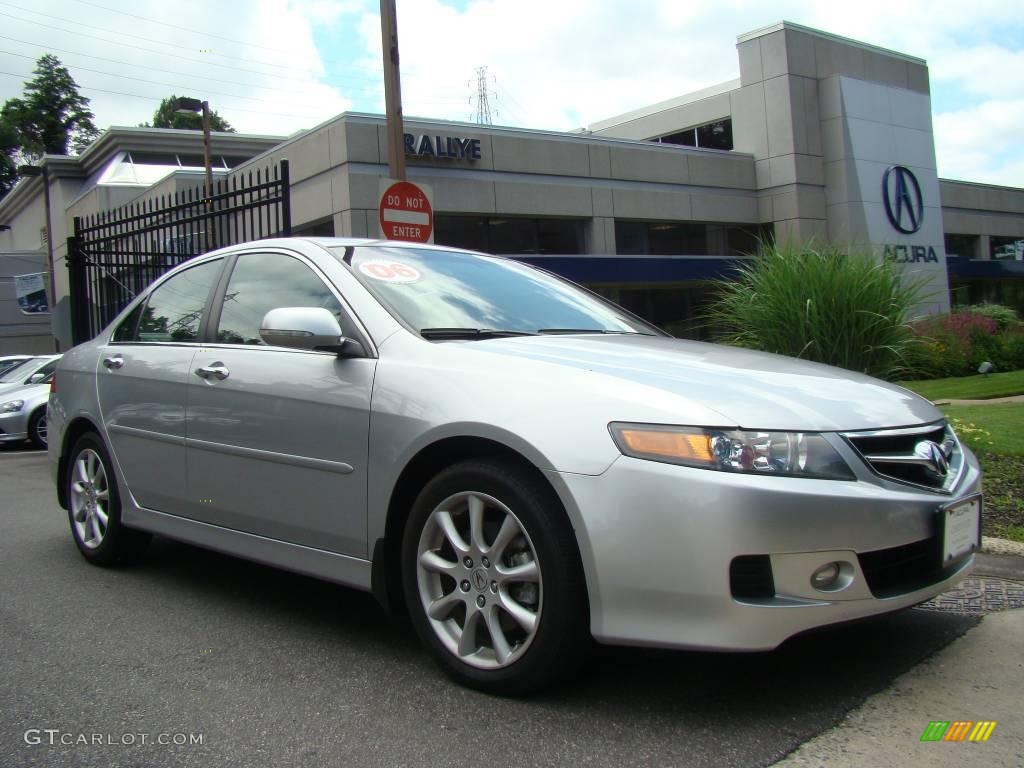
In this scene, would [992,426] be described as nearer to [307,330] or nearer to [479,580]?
[479,580]

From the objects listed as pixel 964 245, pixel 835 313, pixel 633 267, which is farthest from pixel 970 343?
pixel 964 245

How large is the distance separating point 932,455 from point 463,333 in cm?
170

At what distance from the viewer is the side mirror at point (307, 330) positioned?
11.1 feet

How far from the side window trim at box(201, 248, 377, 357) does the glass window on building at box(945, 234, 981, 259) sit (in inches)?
1523

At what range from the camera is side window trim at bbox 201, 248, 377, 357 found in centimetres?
354

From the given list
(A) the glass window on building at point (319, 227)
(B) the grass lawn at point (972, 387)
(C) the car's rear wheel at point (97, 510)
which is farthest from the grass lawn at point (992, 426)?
(A) the glass window on building at point (319, 227)

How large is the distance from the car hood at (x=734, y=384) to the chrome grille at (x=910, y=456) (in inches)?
1.6

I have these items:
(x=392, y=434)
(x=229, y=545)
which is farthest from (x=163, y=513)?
(x=392, y=434)

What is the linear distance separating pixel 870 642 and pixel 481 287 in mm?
2096

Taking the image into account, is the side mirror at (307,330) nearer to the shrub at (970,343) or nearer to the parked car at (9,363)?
the shrub at (970,343)

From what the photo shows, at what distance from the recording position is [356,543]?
339cm

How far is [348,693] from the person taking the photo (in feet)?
10.2

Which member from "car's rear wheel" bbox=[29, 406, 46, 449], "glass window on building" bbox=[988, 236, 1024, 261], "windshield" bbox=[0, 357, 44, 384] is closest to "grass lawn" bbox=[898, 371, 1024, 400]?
"car's rear wheel" bbox=[29, 406, 46, 449]

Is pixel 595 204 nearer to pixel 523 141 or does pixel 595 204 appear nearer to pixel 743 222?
pixel 523 141
